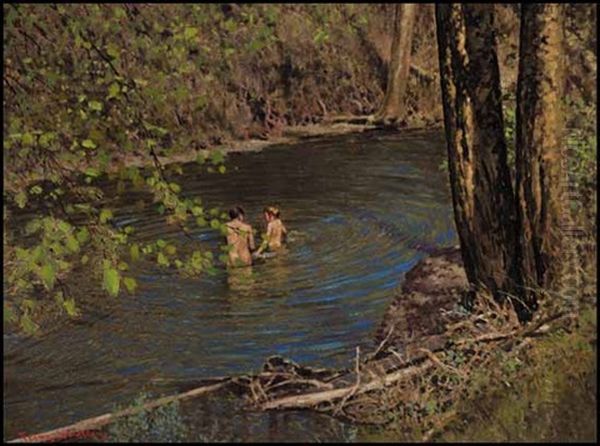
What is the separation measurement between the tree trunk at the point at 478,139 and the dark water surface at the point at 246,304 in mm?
2429

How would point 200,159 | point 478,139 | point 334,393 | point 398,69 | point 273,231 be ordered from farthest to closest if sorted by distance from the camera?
point 398,69
point 273,231
point 478,139
point 334,393
point 200,159

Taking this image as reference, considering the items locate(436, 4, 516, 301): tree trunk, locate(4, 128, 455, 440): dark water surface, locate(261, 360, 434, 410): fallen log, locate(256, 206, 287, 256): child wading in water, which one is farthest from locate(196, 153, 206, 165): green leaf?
locate(256, 206, 287, 256): child wading in water

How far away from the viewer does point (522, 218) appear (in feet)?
31.9

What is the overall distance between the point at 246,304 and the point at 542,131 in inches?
289

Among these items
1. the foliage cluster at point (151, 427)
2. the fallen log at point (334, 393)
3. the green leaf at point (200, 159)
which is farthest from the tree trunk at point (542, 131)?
the foliage cluster at point (151, 427)

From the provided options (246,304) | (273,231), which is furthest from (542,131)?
(273,231)

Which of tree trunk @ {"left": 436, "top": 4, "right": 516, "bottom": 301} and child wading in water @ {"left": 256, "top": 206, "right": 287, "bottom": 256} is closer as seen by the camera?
tree trunk @ {"left": 436, "top": 4, "right": 516, "bottom": 301}

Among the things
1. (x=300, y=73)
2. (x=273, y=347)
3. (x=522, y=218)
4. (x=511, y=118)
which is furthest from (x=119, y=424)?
(x=300, y=73)

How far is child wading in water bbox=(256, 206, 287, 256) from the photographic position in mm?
17844

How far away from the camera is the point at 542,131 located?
916 centimetres

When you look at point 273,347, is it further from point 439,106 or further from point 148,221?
point 439,106

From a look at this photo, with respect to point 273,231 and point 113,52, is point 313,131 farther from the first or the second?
point 113,52

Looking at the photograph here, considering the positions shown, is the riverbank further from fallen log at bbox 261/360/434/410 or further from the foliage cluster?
the foliage cluster

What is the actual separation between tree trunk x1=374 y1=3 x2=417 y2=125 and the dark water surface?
25.1 ft
